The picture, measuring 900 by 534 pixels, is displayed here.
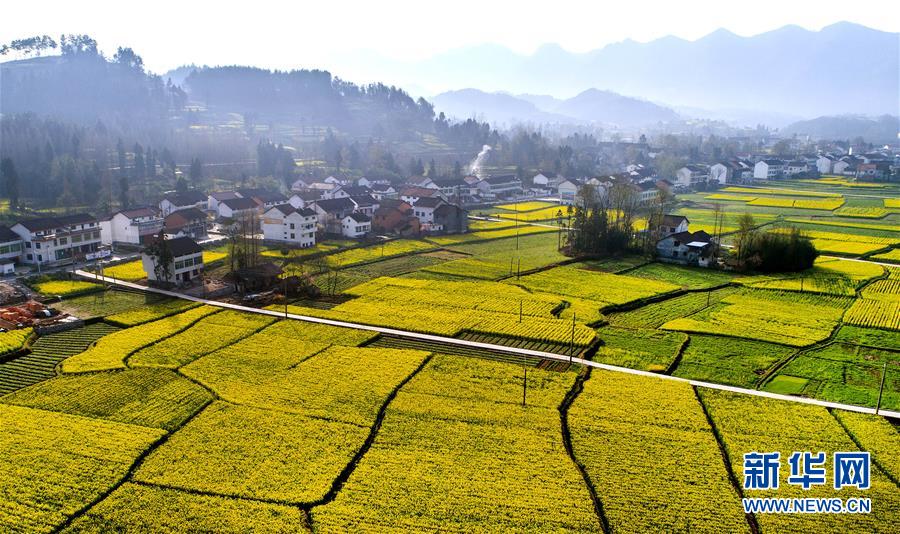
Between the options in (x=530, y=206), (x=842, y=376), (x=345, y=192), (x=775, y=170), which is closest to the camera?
(x=842, y=376)

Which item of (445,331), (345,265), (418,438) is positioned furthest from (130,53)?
(418,438)

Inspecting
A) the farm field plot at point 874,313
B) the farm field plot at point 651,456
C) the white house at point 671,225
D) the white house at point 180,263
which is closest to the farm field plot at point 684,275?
the white house at point 671,225

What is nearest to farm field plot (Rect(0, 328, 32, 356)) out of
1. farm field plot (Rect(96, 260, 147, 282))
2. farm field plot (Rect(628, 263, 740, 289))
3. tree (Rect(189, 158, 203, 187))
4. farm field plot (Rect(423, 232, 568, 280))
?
farm field plot (Rect(96, 260, 147, 282))

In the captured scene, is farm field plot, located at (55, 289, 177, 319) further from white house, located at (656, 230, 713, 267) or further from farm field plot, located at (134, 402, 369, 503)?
white house, located at (656, 230, 713, 267)

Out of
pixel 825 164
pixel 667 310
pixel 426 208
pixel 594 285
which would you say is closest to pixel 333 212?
pixel 426 208

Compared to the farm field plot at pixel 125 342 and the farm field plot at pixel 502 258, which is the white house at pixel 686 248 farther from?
the farm field plot at pixel 125 342
